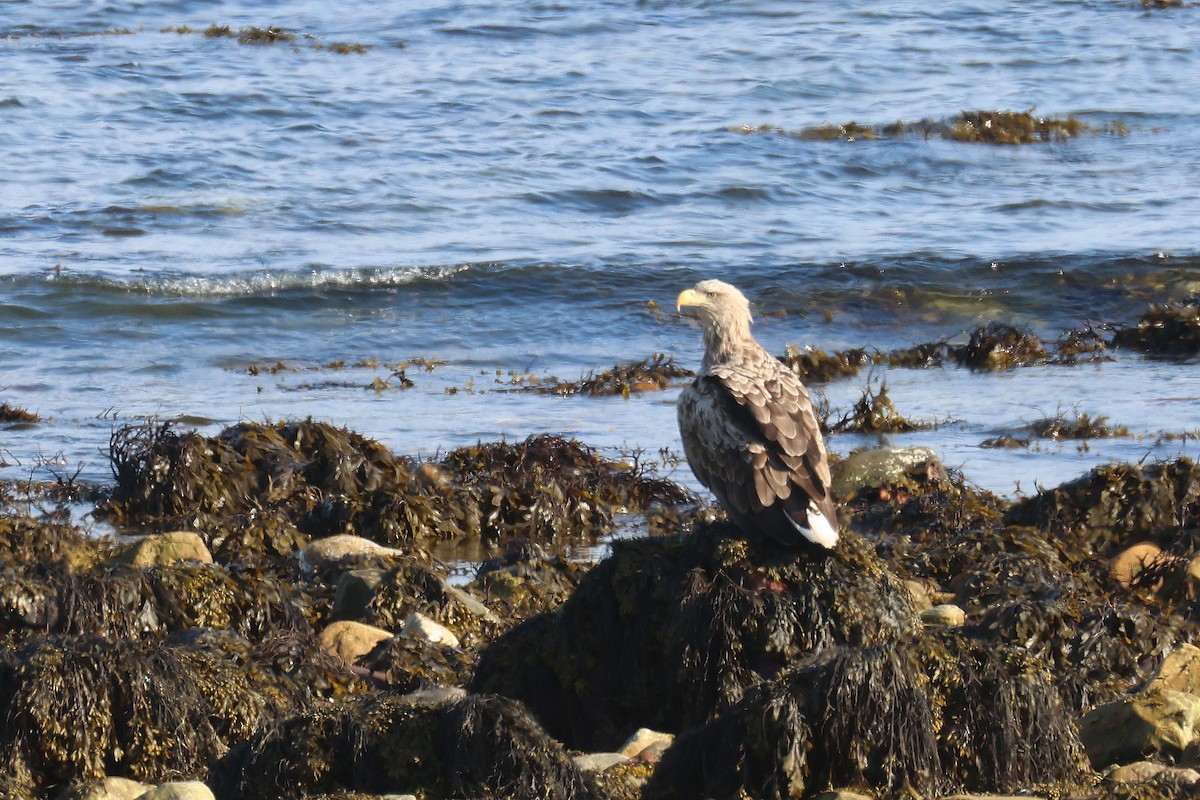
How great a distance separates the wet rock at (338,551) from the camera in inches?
298

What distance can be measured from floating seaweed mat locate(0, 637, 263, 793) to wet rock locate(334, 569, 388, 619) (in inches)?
67.8

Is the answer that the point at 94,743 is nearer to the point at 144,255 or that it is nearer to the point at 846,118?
the point at 144,255

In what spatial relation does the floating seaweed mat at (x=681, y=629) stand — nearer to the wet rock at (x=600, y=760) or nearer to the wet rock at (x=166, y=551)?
the wet rock at (x=600, y=760)

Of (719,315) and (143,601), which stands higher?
(719,315)

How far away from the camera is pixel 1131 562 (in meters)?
7.35

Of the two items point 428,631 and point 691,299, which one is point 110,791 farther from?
point 691,299

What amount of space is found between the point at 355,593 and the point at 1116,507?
12.1 feet

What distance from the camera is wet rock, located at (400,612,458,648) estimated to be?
6418mm

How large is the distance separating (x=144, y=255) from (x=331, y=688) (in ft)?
38.5

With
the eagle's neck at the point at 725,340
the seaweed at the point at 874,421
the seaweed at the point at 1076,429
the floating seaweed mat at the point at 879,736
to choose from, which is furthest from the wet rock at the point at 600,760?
the seaweed at the point at 1076,429

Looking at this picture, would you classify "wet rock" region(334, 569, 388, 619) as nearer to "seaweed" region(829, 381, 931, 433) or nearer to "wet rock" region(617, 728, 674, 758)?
"wet rock" region(617, 728, 674, 758)

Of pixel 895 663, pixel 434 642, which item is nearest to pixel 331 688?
pixel 434 642

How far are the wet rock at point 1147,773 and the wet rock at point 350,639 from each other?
9.51 ft

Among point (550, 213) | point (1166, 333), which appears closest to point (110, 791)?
point (1166, 333)
